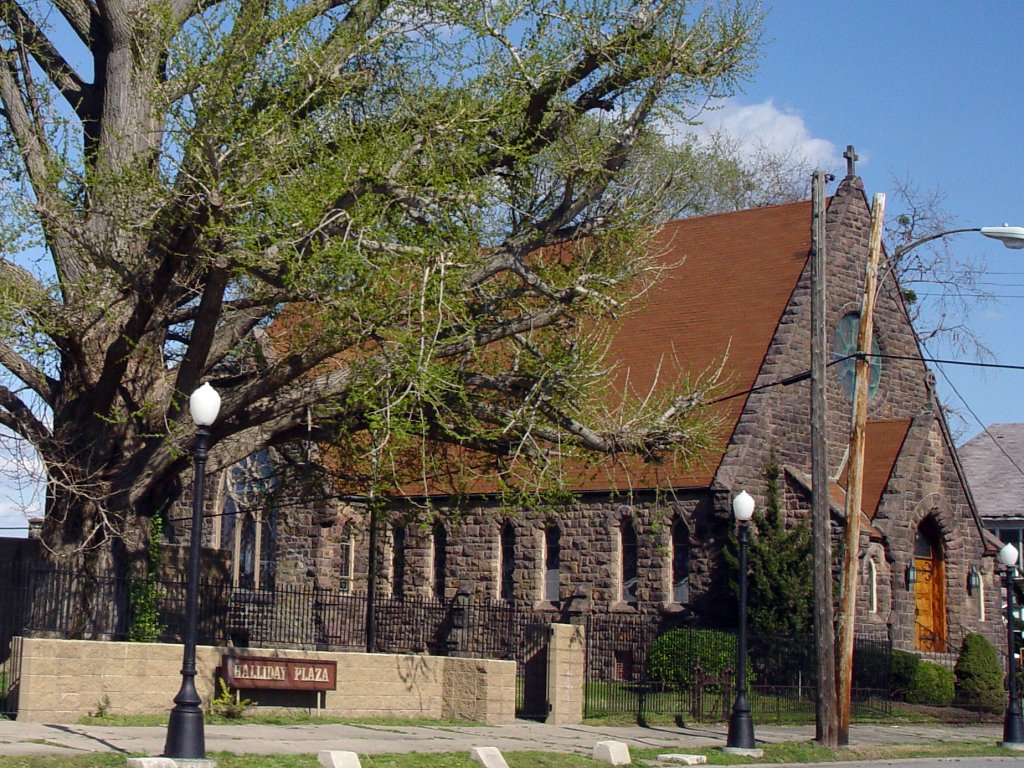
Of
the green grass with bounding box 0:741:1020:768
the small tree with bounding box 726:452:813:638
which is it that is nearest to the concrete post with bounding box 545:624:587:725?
the green grass with bounding box 0:741:1020:768

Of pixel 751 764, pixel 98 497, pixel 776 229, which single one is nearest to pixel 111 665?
pixel 98 497

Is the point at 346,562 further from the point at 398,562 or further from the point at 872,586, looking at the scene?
the point at 872,586

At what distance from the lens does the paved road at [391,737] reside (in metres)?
14.6

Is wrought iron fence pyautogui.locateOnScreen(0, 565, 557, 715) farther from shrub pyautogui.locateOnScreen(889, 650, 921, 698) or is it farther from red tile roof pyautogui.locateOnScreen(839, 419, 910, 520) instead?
red tile roof pyautogui.locateOnScreen(839, 419, 910, 520)

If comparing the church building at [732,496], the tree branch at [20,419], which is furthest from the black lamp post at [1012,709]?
the tree branch at [20,419]

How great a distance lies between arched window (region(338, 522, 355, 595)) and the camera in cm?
3509

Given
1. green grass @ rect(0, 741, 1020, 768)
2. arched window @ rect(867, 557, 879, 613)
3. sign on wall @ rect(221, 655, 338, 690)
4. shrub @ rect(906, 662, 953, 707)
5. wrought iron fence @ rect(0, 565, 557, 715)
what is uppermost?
arched window @ rect(867, 557, 879, 613)

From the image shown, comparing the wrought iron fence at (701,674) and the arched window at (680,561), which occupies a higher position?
the arched window at (680,561)

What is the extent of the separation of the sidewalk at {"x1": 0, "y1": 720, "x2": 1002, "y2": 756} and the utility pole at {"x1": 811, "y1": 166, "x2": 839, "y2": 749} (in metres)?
1.55

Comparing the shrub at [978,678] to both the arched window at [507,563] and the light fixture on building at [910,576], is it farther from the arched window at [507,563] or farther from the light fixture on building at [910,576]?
the arched window at [507,563]

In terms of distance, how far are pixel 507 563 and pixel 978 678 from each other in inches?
440

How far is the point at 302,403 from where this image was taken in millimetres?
19109

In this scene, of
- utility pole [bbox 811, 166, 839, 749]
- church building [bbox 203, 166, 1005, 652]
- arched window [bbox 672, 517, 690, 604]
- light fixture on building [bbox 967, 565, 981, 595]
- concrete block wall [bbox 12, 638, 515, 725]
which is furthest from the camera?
light fixture on building [bbox 967, 565, 981, 595]

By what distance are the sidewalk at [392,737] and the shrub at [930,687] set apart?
2965 millimetres
